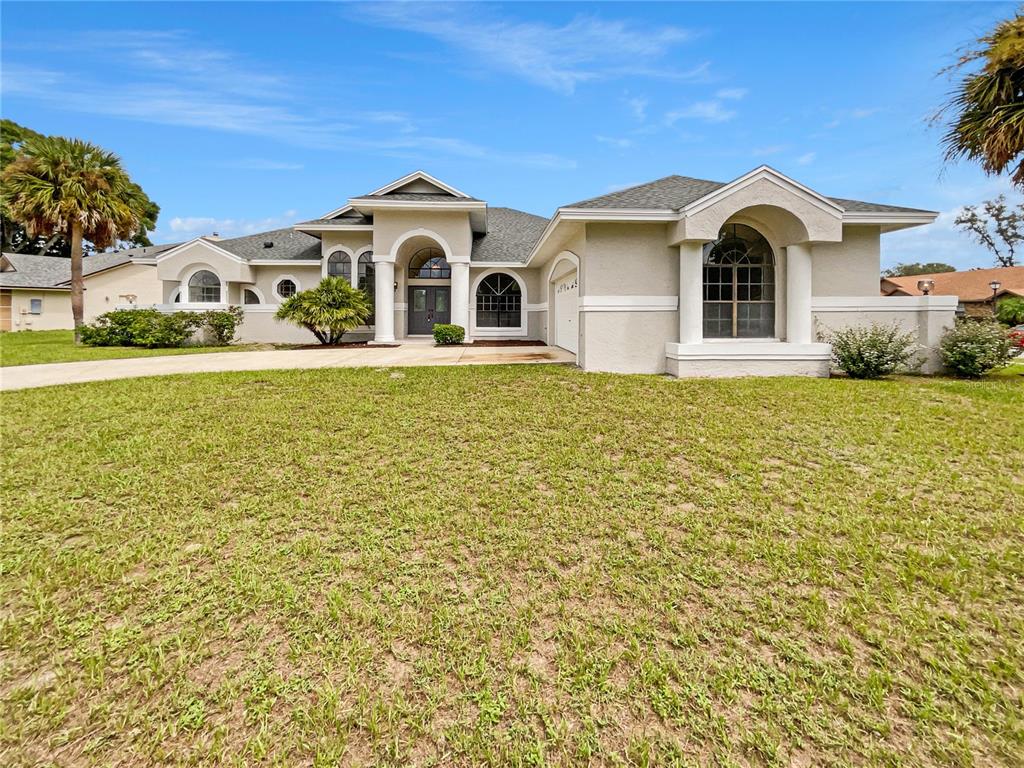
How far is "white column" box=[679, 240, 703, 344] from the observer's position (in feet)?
35.8

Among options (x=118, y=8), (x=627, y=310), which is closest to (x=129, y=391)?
(x=118, y=8)

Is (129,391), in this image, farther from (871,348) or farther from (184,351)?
(871,348)

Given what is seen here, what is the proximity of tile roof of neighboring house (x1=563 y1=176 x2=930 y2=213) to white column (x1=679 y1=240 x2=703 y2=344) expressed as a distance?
1.11 m

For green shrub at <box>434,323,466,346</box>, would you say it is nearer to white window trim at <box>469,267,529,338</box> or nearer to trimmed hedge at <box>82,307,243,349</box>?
white window trim at <box>469,267,529,338</box>

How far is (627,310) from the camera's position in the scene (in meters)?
11.3

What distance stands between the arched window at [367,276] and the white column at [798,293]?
53.1 ft

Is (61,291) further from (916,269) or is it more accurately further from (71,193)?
(916,269)

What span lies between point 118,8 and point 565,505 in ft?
46.5

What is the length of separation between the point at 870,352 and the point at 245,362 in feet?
51.3

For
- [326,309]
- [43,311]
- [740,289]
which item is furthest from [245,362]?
[43,311]

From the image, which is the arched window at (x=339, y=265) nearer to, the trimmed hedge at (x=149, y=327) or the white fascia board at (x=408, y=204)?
the white fascia board at (x=408, y=204)

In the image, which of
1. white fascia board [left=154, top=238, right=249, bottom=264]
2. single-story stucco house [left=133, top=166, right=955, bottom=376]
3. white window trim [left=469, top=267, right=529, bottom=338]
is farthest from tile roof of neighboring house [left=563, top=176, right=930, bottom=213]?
white fascia board [left=154, top=238, right=249, bottom=264]

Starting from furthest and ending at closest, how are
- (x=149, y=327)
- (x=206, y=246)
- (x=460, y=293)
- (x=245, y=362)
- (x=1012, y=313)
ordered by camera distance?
(x=1012, y=313) → (x=206, y=246) → (x=460, y=293) → (x=149, y=327) → (x=245, y=362)

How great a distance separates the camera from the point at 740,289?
11906 millimetres
